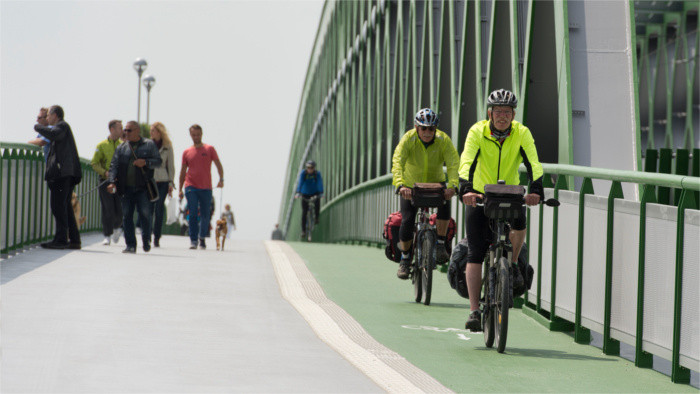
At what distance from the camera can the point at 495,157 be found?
8352mm

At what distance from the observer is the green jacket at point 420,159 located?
1077 centimetres

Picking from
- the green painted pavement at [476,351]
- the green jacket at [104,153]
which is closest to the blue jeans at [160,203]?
the green jacket at [104,153]

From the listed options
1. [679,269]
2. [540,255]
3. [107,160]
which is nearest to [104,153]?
[107,160]

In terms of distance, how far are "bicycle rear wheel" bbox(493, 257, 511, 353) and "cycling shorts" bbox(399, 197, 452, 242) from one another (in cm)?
297

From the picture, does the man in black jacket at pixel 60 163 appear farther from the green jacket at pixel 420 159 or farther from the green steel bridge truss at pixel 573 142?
the green jacket at pixel 420 159

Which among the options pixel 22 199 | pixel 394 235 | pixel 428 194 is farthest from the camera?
pixel 22 199

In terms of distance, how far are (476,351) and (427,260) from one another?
263 cm

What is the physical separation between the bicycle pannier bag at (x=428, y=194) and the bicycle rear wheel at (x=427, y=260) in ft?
1.07

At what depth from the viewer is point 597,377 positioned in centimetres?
734

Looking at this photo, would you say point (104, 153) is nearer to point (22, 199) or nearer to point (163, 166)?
point (163, 166)

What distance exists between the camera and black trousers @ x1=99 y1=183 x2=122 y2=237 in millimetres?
17328

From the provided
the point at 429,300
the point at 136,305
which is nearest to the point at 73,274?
the point at 136,305

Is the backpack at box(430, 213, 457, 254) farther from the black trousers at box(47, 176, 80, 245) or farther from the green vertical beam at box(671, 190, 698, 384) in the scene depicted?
the black trousers at box(47, 176, 80, 245)

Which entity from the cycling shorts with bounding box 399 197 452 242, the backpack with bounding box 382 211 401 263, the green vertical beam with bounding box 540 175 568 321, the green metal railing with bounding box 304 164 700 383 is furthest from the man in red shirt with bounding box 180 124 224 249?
the green vertical beam with bounding box 540 175 568 321
